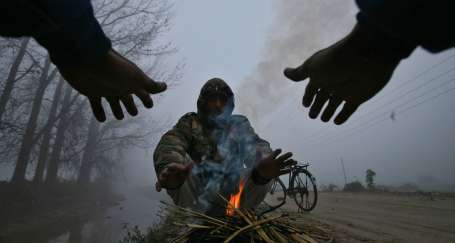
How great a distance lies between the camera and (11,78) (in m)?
13.0

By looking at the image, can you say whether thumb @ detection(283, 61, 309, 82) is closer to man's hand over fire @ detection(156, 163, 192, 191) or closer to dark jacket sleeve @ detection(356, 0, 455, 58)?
dark jacket sleeve @ detection(356, 0, 455, 58)

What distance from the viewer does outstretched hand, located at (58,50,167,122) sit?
1.31m

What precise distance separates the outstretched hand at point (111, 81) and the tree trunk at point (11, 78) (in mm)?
14525

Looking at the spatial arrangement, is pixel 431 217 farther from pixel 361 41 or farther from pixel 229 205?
pixel 361 41

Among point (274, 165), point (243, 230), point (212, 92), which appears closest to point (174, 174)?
point (243, 230)

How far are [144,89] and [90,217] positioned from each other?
16.8 meters

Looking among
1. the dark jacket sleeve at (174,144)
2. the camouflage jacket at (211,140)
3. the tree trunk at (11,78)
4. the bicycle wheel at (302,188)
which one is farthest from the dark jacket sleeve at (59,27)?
the tree trunk at (11,78)

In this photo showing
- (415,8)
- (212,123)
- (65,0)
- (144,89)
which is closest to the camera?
(415,8)

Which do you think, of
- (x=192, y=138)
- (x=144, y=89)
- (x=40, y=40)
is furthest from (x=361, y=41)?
(x=192, y=138)

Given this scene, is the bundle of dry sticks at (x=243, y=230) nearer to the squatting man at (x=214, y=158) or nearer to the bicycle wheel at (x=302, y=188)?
the squatting man at (x=214, y=158)

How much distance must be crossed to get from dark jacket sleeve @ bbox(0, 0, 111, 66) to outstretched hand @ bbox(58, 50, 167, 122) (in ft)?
0.28

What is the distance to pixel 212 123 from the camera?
3.82m

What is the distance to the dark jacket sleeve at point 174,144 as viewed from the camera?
2527mm

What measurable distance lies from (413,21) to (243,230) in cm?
187
